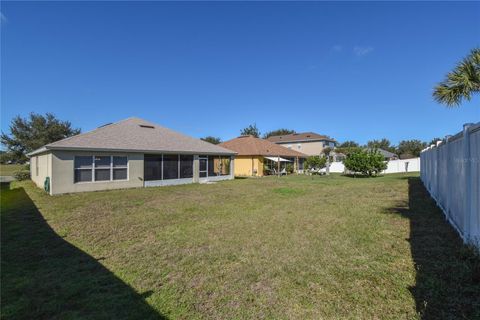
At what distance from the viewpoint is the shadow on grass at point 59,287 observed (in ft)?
9.61

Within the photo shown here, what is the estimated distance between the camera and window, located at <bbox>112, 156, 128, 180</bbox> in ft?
53.1

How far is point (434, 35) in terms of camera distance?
13.4 m

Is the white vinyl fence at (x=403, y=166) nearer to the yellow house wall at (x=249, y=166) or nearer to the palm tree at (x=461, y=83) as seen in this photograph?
the yellow house wall at (x=249, y=166)

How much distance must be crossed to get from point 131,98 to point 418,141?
272 ft

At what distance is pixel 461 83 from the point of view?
910 centimetres

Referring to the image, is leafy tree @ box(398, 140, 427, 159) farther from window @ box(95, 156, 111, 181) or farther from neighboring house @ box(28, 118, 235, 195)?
window @ box(95, 156, 111, 181)

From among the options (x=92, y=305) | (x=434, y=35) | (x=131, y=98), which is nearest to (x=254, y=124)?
(x=131, y=98)

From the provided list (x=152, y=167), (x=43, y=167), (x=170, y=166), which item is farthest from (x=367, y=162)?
(x=43, y=167)

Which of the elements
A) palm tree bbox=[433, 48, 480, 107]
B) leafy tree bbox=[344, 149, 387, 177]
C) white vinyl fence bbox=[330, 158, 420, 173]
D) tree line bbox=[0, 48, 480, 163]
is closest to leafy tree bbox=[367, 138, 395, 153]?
tree line bbox=[0, 48, 480, 163]

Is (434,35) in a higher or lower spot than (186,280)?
higher

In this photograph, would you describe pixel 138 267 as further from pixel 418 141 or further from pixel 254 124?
pixel 418 141

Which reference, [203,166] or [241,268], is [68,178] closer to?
[203,166]

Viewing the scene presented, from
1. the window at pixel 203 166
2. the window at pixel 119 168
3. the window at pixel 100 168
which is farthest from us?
the window at pixel 203 166

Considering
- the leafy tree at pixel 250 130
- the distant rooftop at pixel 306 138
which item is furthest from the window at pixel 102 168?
the leafy tree at pixel 250 130
